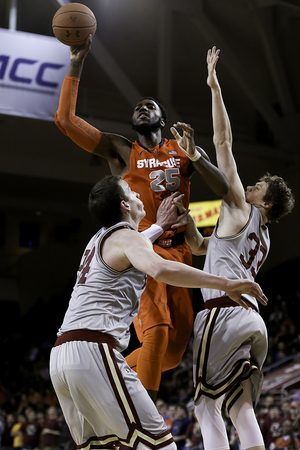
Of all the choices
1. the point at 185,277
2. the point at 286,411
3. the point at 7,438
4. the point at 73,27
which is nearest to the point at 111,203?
the point at 185,277

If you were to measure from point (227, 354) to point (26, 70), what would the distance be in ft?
30.0

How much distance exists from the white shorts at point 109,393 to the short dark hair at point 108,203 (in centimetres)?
77

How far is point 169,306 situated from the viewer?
4.29 metres

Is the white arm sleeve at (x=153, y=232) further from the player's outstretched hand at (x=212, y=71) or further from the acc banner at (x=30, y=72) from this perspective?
the acc banner at (x=30, y=72)

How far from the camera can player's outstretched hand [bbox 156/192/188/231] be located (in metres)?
4.20

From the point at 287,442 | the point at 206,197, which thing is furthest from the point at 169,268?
the point at 206,197

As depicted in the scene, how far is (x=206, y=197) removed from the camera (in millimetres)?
15602

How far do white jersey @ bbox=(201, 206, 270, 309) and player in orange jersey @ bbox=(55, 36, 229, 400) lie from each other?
34cm

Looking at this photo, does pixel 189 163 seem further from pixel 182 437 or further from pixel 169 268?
pixel 182 437

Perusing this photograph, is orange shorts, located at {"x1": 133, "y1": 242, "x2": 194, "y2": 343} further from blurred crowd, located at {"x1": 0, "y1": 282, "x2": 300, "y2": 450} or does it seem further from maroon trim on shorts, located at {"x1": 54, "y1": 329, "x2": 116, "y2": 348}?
blurred crowd, located at {"x1": 0, "y1": 282, "x2": 300, "y2": 450}

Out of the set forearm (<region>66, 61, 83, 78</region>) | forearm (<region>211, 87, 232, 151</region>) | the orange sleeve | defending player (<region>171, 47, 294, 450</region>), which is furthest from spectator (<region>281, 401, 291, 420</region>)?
forearm (<region>66, 61, 83, 78</region>)

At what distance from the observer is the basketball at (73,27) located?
4.65 metres

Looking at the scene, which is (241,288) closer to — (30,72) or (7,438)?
(30,72)

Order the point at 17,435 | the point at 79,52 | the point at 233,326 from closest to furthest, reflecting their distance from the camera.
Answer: the point at 233,326 → the point at 79,52 → the point at 17,435
